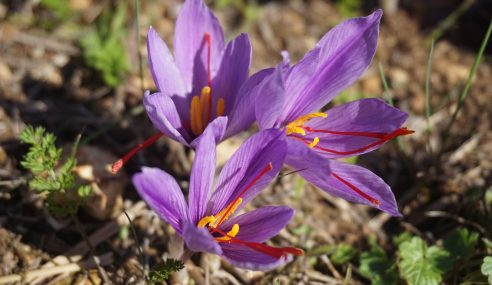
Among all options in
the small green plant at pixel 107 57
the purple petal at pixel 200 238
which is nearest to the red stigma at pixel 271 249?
Result: the purple petal at pixel 200 238

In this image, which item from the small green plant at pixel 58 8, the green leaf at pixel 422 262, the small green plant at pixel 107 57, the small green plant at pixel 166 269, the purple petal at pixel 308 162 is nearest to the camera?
the purple petal at pixel 308 162

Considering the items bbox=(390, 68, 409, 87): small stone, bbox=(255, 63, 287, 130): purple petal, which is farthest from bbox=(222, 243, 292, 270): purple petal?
bbox=(390, 68, 409, 87): small stone

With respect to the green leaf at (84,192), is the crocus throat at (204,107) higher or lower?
higher

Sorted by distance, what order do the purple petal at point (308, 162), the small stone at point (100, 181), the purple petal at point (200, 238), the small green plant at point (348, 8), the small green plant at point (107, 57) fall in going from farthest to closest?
the small green plant at point (348, 8), the small green plant at point (107, 57), the small stone at point (100, 181), the purple petal at point (308, 162), the purple petal at point (200, 238)

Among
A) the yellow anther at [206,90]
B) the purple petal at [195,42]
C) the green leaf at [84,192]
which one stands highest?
the purple petal at [195,42]

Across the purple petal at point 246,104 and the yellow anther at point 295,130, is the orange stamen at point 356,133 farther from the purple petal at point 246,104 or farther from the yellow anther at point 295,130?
the purple petal at point 246,104

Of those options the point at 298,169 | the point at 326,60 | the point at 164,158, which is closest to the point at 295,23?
the point at 164,158

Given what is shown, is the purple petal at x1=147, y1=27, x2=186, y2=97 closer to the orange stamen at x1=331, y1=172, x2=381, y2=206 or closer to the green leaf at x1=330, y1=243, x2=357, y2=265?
the orange stamen at x1=331, y1=172, x2=381, y2=206
